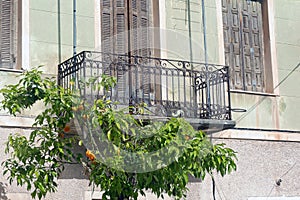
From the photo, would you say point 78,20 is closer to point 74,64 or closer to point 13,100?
point 74,64

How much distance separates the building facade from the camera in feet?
37.1

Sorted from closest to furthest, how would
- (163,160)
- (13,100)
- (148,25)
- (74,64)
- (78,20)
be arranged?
(163,160), (13,100), (74,64), (78,20), (148,25)

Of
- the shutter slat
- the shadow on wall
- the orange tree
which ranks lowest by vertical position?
the shadow on wall

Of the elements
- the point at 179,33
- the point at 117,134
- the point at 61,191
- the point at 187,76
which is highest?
the point at 179,33

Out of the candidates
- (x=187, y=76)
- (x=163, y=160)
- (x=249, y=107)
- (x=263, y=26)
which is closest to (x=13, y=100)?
(x=163, y=160)

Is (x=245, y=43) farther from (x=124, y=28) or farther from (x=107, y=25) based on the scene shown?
(x=107, y=25)

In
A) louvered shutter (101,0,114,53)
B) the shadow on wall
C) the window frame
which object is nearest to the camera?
the shadow on wall

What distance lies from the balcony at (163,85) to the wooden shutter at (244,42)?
0.88 m

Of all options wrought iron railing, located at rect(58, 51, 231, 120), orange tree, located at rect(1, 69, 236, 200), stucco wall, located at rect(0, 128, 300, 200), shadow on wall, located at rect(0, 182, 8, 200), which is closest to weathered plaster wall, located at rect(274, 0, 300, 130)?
stucco wall, located at rect(0, 128, 300, 200)

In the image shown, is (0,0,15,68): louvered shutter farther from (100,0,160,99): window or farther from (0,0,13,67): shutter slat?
(100,0,160,99): window

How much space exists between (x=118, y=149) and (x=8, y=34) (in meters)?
3.56

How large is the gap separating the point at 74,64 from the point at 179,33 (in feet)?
8.22

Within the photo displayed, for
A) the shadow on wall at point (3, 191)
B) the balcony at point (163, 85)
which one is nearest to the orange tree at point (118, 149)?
the shadow on wall at point (3, 191)

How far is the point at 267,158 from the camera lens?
43.6 ft
